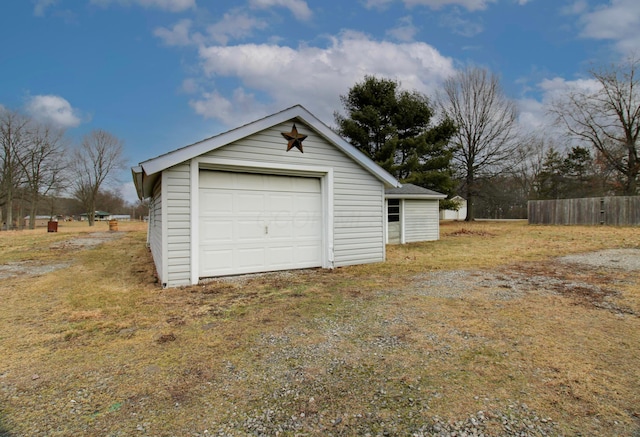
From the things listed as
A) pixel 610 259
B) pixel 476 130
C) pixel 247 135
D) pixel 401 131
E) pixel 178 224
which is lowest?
pixel 610 259

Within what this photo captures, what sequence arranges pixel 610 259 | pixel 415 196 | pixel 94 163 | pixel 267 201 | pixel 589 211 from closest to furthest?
pixel 267 201 < pixel 610 259 < pixel 415 196 < pixel 589 211 < pixel 94 163

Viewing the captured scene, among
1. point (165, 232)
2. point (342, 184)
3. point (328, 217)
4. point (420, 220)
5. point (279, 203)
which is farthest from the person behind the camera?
point (420, 220)

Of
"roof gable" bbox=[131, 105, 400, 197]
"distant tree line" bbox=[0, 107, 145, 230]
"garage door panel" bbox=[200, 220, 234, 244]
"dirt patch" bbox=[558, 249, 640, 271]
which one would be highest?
"distant tree line" bbox=[0, 107, 145, 230]

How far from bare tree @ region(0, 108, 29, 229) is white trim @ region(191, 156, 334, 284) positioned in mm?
30345

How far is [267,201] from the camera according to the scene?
268 inches

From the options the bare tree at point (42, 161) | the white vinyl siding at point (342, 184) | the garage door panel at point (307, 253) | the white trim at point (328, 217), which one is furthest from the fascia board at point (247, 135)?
the bare tree at point (42, 161)

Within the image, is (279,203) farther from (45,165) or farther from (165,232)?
(45,165)

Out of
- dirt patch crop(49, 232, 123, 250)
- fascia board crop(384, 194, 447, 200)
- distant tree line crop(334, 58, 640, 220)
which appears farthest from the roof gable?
distant tree line crop(334, 58, 640, 220)

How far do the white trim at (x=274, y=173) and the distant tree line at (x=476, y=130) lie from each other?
14.4 meters

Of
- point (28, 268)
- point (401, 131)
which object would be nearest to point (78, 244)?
point (28, 268)

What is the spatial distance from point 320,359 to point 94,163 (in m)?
38.1

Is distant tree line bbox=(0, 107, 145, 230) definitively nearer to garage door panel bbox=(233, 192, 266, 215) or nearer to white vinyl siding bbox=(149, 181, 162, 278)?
white vinyl siding bbox=(149, 181, 162, 278)

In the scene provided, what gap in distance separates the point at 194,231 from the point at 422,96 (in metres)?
22.6

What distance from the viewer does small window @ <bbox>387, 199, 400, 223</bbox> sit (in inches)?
530
